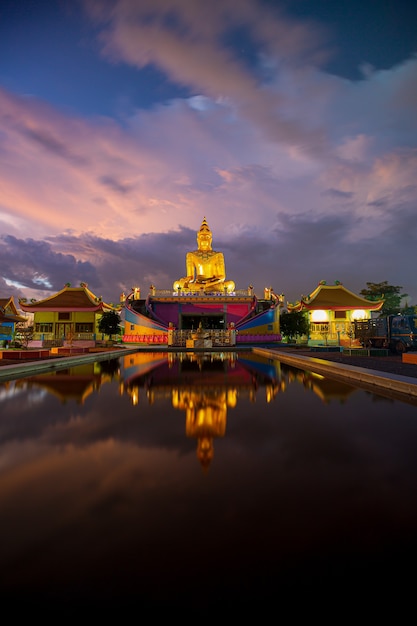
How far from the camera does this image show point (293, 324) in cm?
3522

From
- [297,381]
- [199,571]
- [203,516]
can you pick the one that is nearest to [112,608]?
[199,571]

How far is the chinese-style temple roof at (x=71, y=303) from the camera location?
3747 cm

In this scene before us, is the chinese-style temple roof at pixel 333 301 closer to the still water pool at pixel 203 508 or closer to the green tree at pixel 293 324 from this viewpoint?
the green tree at pixel 293 324

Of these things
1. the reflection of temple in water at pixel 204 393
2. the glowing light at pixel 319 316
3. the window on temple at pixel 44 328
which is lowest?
the reflection of temple in water at pixel 204 393

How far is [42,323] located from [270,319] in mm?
25843

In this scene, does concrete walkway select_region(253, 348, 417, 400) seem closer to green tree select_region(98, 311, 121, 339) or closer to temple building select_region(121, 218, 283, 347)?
temple building select_region(121, 218, 283, 347)

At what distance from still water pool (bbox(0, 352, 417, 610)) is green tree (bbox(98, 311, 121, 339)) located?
1240 inches

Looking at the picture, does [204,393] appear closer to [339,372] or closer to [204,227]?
[339,372]

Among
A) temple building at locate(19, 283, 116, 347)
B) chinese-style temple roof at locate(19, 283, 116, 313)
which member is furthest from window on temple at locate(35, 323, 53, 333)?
chinese-style temple roof at locate(19, 283, 116, 313)

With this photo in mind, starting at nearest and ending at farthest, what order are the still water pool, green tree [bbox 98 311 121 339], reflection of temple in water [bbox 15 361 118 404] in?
1. the still water pool
2. reflection of temple in water [bbox 15 361 118 404]
3. green tree [bbox 98 311 121 339]

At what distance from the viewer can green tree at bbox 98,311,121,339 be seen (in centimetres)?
3591

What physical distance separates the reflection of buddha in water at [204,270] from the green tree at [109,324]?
7.46 meters

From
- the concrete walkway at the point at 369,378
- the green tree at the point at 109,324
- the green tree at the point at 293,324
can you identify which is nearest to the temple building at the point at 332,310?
the green tree at the point at 293,324

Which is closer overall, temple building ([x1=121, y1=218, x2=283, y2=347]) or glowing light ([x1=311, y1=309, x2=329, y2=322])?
temple building ([x1=121, y1=218, x2=283, y2=347])
